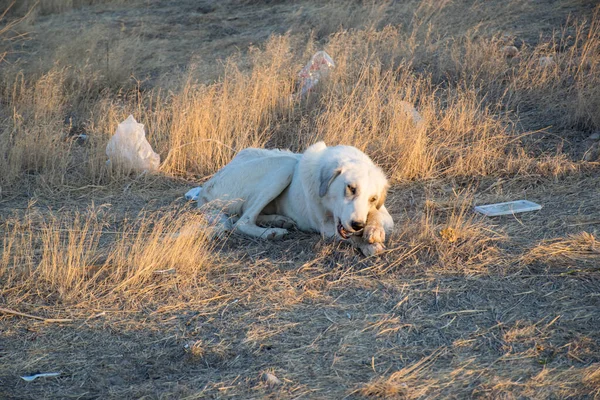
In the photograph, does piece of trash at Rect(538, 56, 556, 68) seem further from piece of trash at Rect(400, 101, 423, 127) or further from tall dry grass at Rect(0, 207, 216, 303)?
tall dry grass at Rect(0, 207, 216, 303)

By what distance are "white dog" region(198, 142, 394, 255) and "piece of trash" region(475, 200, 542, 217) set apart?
3.07 feet

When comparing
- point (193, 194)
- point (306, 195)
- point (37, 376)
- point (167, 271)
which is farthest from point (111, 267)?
point (193, 194)

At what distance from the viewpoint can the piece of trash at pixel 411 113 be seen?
23.3 ft

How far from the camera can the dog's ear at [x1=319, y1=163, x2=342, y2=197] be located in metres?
4.81

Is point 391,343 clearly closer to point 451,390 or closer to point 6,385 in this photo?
point 451,390

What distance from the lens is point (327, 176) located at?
15.9ft

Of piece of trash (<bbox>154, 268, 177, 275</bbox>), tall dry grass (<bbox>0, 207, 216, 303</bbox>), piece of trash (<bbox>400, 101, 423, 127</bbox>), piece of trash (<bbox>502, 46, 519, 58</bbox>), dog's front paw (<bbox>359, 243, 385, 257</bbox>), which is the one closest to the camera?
tall dry grass (<bbox>0, 207, 216, 303</bbox>)

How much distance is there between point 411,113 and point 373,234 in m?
2.87

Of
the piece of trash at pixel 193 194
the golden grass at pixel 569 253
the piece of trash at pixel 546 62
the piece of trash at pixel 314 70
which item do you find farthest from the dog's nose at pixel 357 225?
the piece of trash at pixel 546 62

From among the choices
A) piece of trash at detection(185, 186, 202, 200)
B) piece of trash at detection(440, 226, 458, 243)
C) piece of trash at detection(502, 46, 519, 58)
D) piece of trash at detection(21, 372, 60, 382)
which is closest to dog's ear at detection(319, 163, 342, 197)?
piece of trash at detection(440, 226, 458, 243)

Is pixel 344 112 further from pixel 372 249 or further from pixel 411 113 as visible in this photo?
pixel 372 249

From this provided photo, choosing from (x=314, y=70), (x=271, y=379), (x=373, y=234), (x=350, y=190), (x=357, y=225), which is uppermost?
(x=314, y=70)

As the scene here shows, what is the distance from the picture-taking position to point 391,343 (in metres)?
3.64

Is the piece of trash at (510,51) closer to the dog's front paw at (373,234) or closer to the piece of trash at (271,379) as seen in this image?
the dog's front paw at (373,234)
